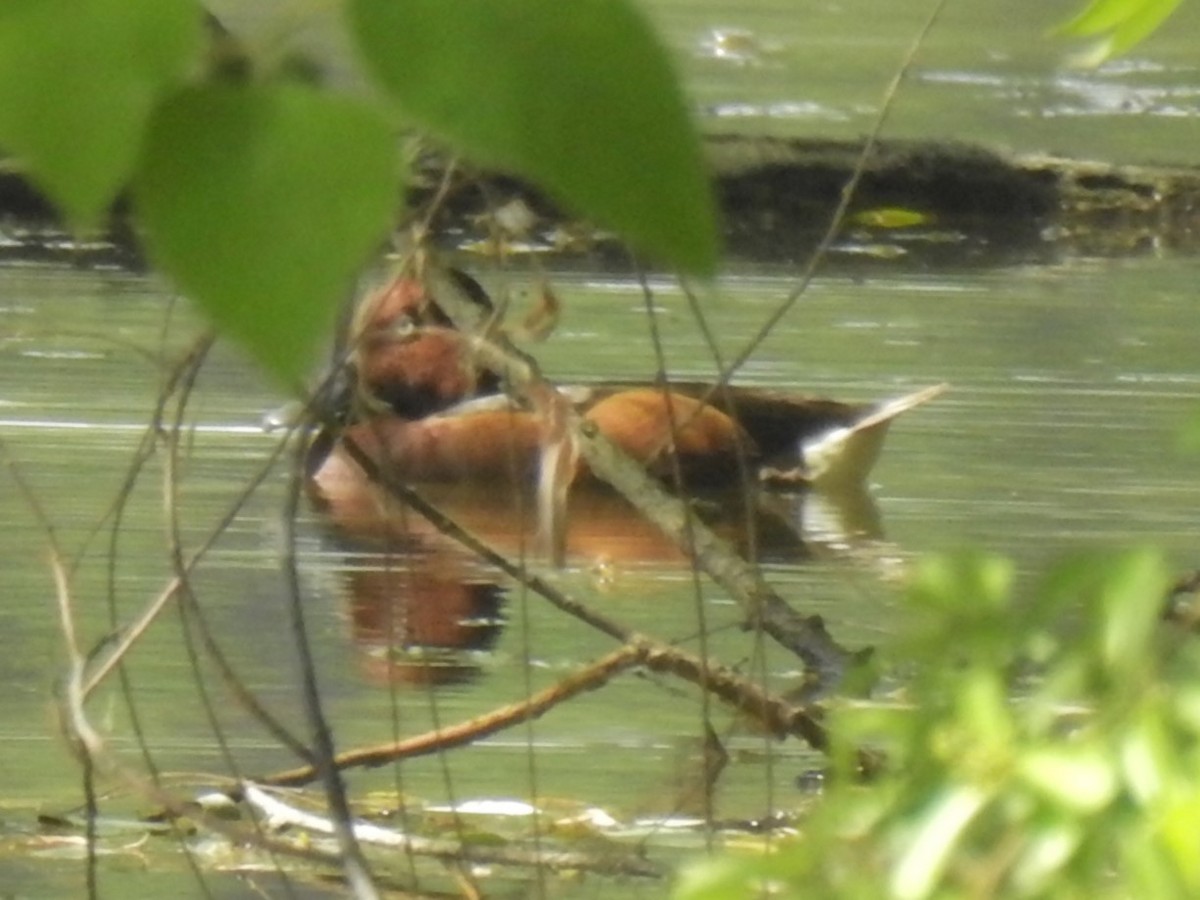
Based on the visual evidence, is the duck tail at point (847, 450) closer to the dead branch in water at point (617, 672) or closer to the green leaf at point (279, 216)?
the dead branch in water at point (617, 672)

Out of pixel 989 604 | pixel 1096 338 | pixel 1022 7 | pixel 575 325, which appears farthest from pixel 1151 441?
pixel 1022 7

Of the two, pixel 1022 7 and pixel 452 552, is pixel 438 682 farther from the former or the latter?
pixel 1022 7

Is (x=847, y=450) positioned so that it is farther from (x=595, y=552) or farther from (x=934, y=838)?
A: (x=934, y=838)

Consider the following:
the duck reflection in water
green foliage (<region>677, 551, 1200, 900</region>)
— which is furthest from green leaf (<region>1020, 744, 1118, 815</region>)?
the duck reflection in water

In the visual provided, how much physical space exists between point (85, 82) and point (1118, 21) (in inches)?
10.7

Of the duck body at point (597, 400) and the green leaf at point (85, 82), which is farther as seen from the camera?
the duck body at point (597, 400)

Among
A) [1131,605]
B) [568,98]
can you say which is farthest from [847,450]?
[568,98]

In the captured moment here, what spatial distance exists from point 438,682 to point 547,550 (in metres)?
0.32

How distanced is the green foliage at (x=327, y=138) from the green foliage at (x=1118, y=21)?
217mm

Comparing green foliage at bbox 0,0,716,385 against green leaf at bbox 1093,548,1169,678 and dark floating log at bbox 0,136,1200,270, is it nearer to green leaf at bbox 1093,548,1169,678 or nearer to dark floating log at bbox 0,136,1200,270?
green leaf at bbox 1093,548,1169,678

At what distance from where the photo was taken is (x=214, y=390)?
89.7 inches

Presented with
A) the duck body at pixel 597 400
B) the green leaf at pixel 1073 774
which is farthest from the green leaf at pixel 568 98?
the duck body at pixel 597 400

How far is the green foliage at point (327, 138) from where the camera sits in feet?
0.84

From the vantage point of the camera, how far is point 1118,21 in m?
0.46
